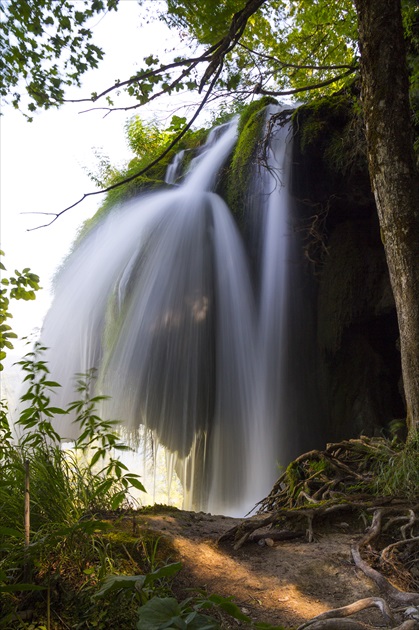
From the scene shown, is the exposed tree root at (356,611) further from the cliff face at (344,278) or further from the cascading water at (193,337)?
the cliff face at (344,278)

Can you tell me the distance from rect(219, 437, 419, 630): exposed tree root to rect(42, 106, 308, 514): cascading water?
7.46ft

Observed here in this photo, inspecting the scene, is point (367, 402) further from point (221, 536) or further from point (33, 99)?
point (33, 99)

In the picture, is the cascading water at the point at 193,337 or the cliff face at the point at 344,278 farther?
the cliff face at the point at 344,278

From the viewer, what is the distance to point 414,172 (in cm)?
377

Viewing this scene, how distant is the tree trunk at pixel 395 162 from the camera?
12.0 feet

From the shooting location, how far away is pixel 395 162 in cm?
378

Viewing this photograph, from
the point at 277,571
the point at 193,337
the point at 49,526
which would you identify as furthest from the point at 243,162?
the point at 49,526

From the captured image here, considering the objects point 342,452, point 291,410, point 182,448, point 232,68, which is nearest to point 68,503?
point 342,452

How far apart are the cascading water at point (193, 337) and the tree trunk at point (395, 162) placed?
3153 millimetres

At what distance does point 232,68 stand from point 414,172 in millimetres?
3943

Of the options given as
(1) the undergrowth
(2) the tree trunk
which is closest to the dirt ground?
(1) the undergrowth

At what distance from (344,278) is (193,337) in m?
2.46

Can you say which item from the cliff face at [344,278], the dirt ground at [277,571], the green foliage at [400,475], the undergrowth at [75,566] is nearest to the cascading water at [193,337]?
the cliff face at [344,278]

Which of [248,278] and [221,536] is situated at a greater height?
[248,278]
